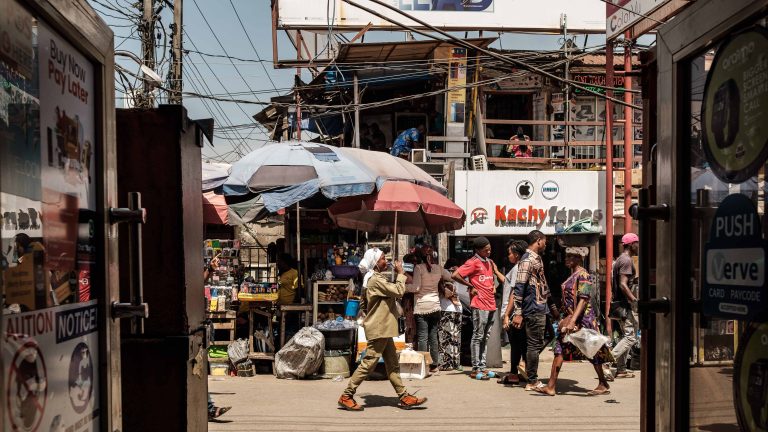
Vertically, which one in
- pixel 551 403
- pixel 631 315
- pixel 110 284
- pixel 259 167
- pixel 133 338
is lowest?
pixel 551 403

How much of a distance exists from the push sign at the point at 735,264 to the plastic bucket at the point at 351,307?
11.6 m

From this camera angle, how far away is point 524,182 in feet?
63.5

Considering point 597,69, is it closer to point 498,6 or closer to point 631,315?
point 498,6

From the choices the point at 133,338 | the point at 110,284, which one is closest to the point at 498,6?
the point at 133,338

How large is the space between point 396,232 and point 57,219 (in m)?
9.93

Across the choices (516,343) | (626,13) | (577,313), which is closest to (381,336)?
(577,313)

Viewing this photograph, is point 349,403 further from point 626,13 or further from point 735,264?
point 626,13

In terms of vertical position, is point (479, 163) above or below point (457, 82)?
below

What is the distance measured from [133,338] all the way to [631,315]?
846 centimetres

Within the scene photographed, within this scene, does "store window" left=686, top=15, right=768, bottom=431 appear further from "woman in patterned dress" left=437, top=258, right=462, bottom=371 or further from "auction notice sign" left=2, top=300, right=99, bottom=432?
"woman in patterned dress" left=437, top=258, right=462, bottom=371

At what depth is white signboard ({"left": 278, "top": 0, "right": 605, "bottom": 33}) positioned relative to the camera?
2175 cm

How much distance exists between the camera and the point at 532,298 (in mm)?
11555

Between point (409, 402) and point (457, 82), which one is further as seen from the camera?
point (457, 82)

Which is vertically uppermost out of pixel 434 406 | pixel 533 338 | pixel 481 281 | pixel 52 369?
pixel 52 369
